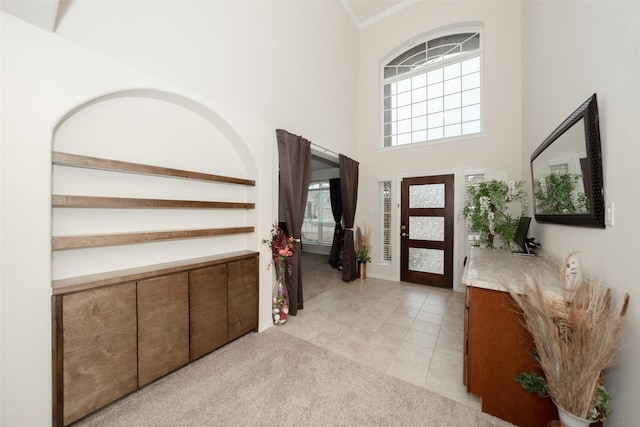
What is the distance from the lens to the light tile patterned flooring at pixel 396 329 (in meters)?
1.95

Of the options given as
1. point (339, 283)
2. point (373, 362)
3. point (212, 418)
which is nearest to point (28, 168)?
point (212, 418)

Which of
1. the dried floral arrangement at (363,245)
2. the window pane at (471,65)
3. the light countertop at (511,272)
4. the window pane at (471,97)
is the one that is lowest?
the dried floral arrangement at (363,245)

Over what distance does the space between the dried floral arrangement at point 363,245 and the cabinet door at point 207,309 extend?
9.85ft

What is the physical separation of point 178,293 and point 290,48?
3.31 m

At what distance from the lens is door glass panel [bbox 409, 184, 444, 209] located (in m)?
4.10

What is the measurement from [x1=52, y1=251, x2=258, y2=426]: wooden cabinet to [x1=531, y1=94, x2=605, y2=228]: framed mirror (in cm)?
285

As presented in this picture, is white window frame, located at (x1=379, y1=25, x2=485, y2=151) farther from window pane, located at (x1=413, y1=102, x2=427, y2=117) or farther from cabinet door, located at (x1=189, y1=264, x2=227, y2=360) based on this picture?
cabinet door, located at (x1=189, y1=264, x2=227, y2=360)

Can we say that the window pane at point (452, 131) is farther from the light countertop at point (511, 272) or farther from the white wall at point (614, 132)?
the light countertop at point (511, 272)

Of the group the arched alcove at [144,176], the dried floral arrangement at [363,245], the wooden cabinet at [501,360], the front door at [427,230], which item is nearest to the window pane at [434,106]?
the front door at [427,230]

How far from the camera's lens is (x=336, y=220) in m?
6.46

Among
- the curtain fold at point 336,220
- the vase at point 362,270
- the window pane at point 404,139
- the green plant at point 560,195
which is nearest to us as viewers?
the green plant at point 560,195

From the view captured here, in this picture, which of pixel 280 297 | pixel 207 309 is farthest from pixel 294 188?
pixel 207 309

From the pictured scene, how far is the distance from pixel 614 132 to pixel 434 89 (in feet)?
12.4

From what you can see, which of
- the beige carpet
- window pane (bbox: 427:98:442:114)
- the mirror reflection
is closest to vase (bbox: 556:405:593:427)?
the beige carpet
